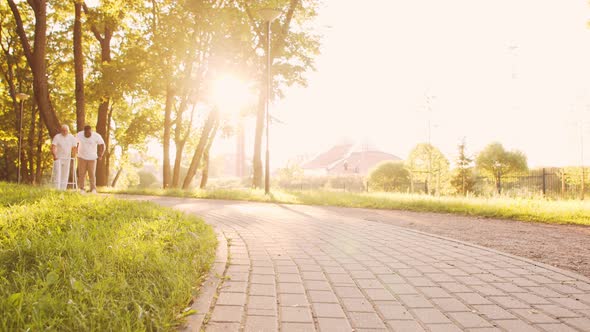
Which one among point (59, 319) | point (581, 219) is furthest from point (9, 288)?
point (581, 219)

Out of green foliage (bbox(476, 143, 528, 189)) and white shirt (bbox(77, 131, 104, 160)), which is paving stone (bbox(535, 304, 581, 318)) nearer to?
white shirt (bbox(77, 131, 104, 160))

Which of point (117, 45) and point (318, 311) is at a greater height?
point (117, 45)

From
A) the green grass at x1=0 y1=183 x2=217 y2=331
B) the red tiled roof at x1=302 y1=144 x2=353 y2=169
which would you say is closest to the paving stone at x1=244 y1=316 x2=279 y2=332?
the green grass at x1=0 y1=183 x2=217 y2=331

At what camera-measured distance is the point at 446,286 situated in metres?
3.84

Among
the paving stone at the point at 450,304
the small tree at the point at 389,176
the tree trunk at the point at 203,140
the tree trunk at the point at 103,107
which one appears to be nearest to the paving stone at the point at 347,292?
the paving stone at the point at 450,304

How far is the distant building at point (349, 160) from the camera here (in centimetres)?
6915

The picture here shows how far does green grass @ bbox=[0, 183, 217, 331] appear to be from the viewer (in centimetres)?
251

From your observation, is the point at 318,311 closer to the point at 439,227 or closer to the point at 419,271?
the point at 419,271

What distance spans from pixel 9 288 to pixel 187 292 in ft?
4.03

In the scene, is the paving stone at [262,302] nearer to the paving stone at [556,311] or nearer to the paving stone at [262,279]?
the paving stone at [262,279]

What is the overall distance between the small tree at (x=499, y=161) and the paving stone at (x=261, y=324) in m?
33.8

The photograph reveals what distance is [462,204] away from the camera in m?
11.2

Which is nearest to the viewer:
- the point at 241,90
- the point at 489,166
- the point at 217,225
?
the point at 217,225

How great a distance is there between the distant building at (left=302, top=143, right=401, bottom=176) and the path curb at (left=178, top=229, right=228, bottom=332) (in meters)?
60.1
